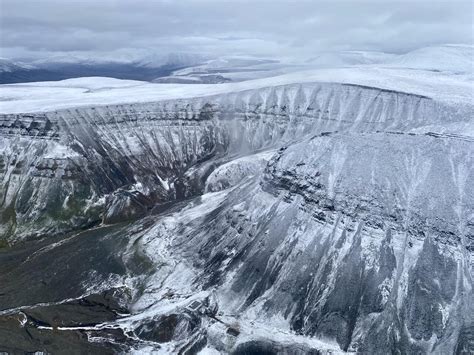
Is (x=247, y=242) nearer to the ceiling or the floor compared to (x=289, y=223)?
nearer to the floor

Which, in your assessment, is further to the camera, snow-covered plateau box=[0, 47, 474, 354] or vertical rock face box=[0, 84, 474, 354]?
snow-covered plateau box=[0, 47, 474, 354]

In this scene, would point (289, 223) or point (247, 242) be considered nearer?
point (289, 223)

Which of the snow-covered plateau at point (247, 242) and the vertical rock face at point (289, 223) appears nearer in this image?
the vertical rock face at point (289, 223)

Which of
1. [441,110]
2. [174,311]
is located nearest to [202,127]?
[441,110]

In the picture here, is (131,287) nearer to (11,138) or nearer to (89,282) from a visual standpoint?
(89,282)
